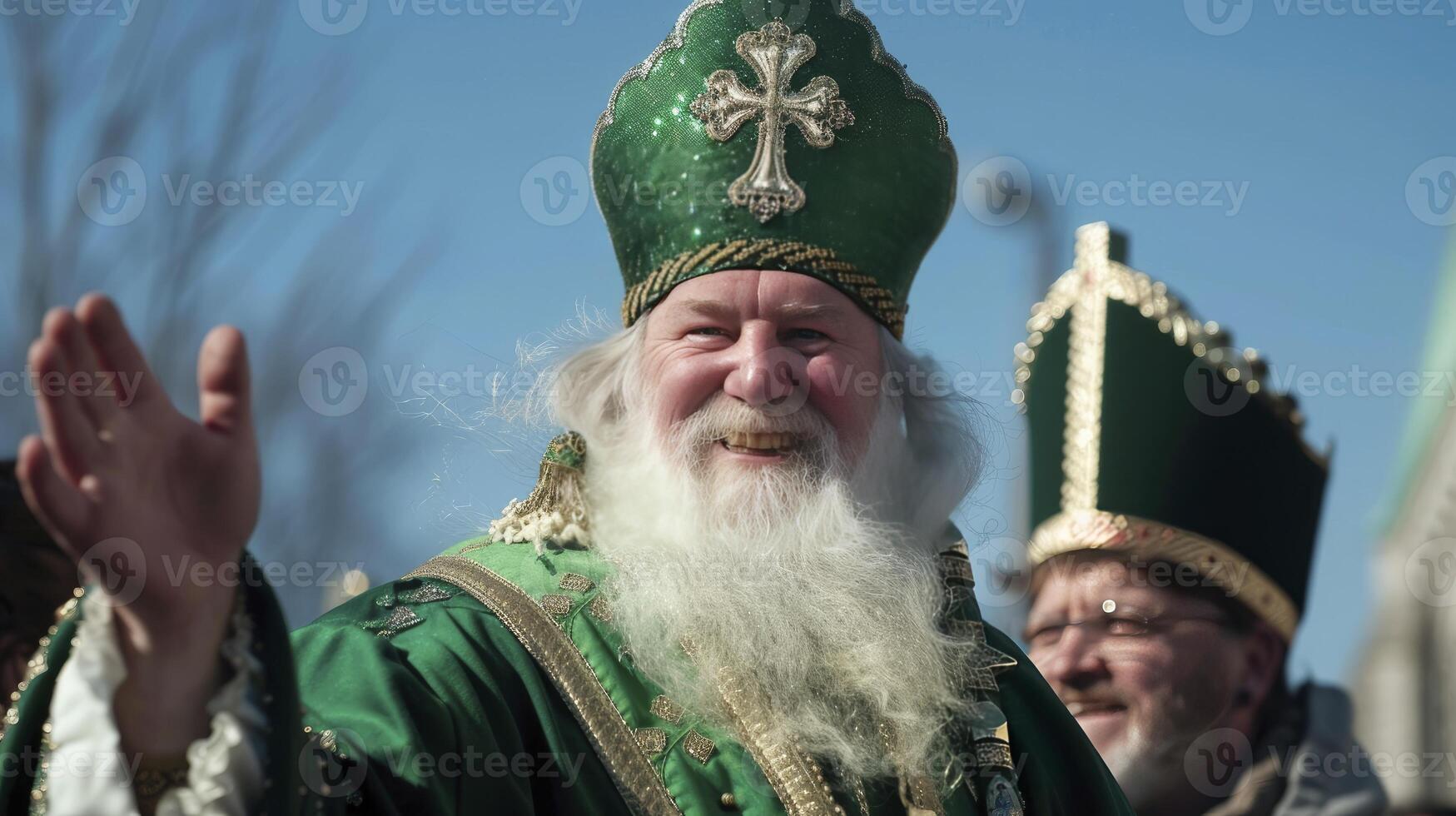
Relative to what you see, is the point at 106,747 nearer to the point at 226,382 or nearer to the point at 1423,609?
the point at 226,382

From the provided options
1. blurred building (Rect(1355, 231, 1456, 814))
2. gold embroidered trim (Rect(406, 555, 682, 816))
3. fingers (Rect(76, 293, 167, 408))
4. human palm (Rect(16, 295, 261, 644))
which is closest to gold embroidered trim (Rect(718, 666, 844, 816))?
gold embroidered trim (Rect(406, 555, 682, 816))

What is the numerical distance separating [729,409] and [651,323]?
312mm

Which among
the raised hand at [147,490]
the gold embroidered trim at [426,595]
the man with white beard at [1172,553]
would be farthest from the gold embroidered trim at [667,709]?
the man with white beard at [1172,553]

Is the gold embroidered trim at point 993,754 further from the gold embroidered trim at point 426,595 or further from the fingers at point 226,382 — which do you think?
the fingers at point 226,382

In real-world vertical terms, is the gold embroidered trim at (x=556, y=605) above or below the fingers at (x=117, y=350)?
below

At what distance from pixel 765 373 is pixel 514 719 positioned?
0.91 metres

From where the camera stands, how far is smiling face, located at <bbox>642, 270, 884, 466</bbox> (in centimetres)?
372

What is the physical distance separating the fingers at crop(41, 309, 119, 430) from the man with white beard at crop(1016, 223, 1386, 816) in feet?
12.4

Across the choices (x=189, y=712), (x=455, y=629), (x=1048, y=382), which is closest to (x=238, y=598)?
(x=189, y=712)

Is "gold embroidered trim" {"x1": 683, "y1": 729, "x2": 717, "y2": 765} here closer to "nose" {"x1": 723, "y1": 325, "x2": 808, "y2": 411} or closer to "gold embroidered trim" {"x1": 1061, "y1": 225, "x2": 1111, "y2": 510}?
"nose" {"x1": 723, "y1": 325, "x2": 808, "y2": 411}

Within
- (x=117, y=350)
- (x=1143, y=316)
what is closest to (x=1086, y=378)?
(x=1143, y=316)

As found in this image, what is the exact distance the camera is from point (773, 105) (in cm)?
398

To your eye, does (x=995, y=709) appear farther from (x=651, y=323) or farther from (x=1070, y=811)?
(x=651, y=323)

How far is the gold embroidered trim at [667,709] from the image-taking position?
3.35m
